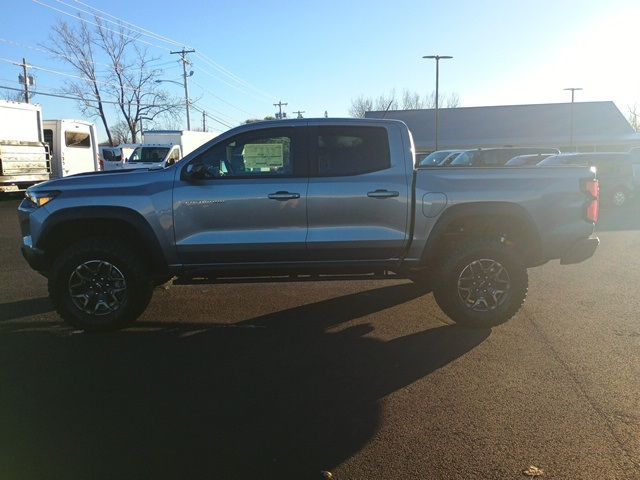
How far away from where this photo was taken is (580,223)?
5.70m

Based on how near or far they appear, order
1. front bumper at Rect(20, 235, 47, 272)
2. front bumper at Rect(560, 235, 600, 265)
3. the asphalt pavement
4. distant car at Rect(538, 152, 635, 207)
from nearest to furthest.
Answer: the asphalt pavement → front bumper at Rect(20, 235, 47, 272) → front bumper at Rect(560, 235, 600, 265) → distant car at Rect(538, 152, 635, 207)

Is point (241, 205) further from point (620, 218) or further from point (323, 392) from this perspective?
point (620, 218)

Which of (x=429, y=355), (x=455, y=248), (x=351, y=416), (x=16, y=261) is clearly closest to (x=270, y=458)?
(x=351, y=416)

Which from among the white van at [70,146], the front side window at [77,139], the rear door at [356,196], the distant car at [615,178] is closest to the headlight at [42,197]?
the rear door at [356,196]

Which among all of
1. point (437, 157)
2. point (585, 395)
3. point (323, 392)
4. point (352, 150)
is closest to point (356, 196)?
point (352, 150)

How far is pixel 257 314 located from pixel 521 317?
9.86ft

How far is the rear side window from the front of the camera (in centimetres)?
561

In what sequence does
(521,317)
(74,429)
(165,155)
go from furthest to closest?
(165,155) < (521,317) < (74,429)

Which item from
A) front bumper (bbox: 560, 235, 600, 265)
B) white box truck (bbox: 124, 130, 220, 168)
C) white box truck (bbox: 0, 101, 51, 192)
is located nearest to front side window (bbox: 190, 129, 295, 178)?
front bumper (bbox: 560, 235, 600, 265)

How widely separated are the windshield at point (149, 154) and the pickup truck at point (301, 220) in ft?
67.6

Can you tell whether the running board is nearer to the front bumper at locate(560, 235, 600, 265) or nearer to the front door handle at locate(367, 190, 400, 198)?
the front door handle at locate(367, 190, 400, 198)

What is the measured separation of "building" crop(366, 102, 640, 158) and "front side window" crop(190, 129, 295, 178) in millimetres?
46169

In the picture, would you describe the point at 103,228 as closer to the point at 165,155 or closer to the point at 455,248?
the point at 455,248

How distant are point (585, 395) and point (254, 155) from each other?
368 centimetres
